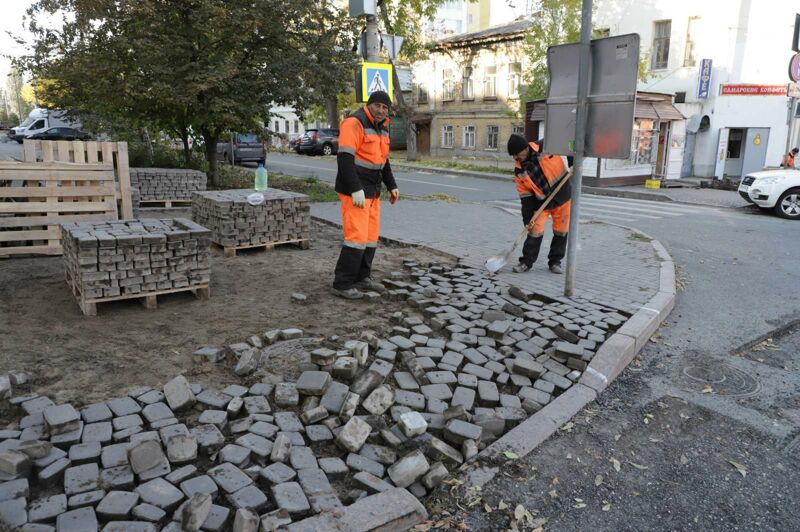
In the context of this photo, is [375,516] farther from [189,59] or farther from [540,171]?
[189,59]

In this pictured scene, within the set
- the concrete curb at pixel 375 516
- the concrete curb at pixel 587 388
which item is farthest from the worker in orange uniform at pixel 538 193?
the concrete curb at pixel 375 516

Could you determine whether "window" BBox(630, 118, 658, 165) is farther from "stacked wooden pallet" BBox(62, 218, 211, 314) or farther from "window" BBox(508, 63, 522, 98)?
"stacked wooden pallet" BBox(62, 218, 211, 314)

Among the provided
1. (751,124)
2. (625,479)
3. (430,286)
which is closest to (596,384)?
(625,479)

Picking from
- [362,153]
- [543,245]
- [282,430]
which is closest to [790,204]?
[543,245]

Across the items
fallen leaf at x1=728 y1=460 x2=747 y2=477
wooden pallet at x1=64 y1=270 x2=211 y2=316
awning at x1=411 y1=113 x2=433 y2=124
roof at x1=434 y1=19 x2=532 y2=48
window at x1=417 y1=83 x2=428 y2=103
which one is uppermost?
roof at x1=434 y1=19 x2=532 y2=48

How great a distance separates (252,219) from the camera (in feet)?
24.8

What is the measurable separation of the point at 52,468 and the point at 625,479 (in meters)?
2.91

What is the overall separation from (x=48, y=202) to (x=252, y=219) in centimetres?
238

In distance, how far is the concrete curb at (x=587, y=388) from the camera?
338 centimetres

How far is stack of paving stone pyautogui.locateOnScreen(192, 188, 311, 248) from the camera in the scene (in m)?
7.43

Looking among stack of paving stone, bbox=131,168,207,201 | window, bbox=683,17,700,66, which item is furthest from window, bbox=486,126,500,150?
stack of paving stone, bbox=131,168,207,201

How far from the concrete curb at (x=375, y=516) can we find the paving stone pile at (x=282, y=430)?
9cm

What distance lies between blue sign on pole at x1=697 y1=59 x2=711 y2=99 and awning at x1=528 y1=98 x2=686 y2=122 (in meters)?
1.08

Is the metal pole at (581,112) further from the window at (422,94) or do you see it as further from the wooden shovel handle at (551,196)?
the window at (422,94)
